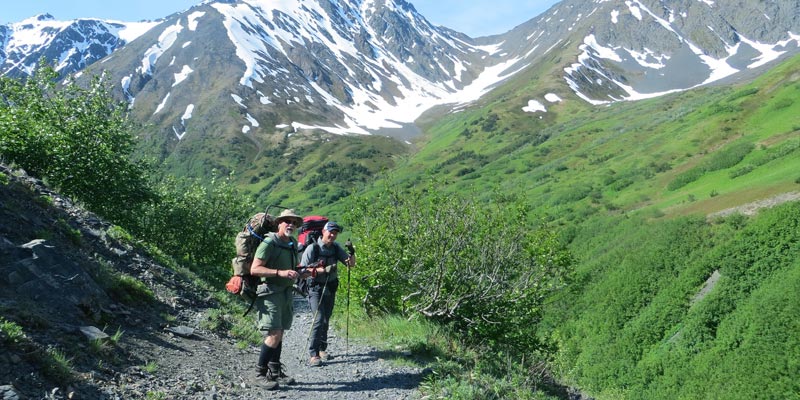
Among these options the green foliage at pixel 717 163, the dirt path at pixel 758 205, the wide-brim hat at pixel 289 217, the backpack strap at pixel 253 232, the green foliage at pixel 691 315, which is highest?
the green foliage at pixel 717 163

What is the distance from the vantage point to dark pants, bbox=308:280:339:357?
34.5 ft

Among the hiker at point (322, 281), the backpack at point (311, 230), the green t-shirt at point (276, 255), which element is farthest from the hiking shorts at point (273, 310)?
the backpack at point (311, 230)

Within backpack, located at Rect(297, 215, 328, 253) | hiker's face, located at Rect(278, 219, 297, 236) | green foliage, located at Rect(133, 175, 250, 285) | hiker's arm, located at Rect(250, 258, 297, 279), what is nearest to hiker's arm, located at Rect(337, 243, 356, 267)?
backpack, located at Rect(297, 215, 328, 253)

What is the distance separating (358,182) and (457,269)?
16989 cm

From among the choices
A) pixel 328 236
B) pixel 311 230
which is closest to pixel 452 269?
pixel 311 230

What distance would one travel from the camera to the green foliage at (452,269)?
45.0 ft

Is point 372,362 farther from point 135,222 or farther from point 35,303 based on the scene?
point 135,222

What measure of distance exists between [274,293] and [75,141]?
779 inches

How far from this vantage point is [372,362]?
10703 mm

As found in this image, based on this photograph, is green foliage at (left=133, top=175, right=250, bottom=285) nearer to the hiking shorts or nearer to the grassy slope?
the grassy slope

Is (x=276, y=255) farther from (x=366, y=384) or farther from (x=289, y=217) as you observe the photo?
(x=366, y=384)

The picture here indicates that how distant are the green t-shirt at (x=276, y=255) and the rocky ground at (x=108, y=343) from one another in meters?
1.99

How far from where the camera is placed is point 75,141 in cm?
2261

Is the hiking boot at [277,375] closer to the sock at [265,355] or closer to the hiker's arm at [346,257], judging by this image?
the sock at [265,355]
